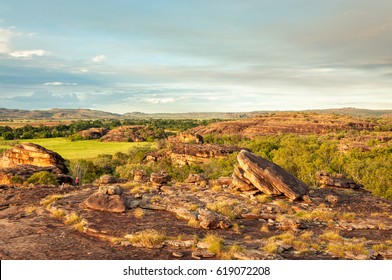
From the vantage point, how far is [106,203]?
77.8 ft

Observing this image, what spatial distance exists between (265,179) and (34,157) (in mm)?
46462

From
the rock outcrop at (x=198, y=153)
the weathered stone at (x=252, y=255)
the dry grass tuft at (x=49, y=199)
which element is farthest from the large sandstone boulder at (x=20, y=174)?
the rock outcrop at (x=198, y=153)

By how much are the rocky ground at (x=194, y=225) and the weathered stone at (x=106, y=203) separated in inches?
16.3

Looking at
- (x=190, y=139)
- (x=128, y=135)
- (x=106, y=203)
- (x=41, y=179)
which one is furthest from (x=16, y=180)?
(x=128, y=135)

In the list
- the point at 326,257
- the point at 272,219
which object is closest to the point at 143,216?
the point at 272,219

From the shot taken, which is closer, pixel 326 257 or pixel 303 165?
pixel 326 257

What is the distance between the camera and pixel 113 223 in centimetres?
2067

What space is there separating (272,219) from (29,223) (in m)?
16.5

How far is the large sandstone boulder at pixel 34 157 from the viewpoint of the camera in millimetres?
56375

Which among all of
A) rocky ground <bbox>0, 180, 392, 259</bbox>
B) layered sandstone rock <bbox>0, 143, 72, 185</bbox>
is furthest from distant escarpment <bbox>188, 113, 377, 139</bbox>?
rocky ground <bbox>0, 180, 392, 259</bbox>

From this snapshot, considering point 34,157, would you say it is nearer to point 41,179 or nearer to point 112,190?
point 41,179

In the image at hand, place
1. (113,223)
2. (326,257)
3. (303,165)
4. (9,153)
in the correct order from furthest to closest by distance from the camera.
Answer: (9,153) → (303,165) → (113,223) → (326,257)

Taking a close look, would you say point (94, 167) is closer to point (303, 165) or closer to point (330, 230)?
point (303, 165)
